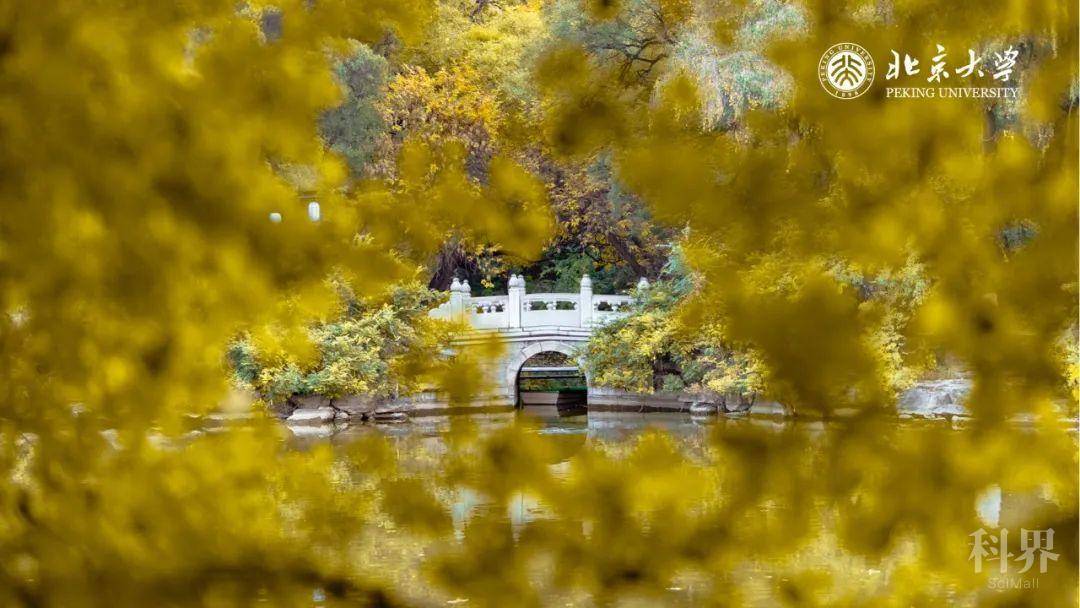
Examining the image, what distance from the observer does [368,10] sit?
1.67ft

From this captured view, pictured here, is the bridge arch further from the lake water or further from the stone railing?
the lake water

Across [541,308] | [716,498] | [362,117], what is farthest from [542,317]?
[716,498]

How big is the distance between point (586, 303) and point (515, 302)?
0.55m

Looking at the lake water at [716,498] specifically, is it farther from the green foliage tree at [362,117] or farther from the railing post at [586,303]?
the railing post at [586,303]

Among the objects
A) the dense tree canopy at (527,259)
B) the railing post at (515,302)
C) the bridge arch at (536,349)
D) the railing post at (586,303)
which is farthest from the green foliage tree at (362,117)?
the dense tree canopy at (527,259)

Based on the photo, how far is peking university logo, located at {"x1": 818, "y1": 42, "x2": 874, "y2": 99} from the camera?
1.24ft

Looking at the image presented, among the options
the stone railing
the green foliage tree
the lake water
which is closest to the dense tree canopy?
the lake water

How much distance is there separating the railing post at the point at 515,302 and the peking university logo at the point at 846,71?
24.4 ft

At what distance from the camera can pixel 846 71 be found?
42cm

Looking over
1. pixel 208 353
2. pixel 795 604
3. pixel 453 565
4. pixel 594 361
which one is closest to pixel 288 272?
pixel 208 353

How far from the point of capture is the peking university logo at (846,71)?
377mm

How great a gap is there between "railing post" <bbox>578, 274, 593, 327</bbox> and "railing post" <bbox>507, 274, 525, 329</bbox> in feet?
1.52

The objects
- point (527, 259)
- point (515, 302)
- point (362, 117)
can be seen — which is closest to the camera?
point (527, 259)

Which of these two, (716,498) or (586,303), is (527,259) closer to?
(716,498)
